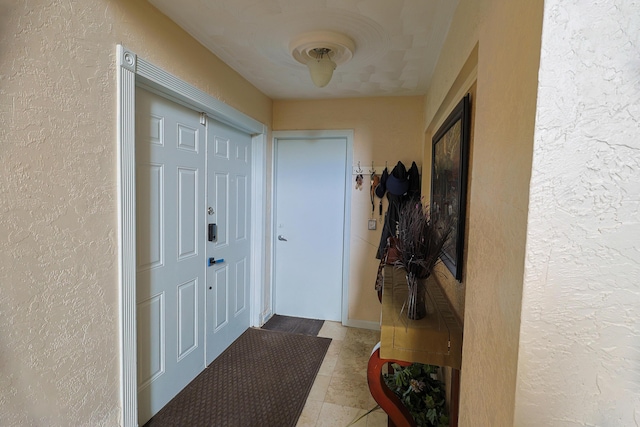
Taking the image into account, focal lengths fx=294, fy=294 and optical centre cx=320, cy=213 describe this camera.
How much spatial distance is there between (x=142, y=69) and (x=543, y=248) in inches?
68.9

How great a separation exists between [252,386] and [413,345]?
139 cm

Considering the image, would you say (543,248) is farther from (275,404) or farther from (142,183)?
(275,404)

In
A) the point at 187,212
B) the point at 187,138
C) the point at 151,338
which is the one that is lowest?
the point at 151,338

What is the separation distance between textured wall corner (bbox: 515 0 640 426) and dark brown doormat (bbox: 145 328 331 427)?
1.68 meters

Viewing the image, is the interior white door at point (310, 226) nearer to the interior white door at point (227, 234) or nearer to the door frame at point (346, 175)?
the door frame at point (346, 175)

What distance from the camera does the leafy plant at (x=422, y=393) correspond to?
1.58m

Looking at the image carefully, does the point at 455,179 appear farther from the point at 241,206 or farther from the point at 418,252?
the point at 241,206

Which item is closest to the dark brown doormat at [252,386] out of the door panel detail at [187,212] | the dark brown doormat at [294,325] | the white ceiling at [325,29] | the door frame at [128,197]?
the dark brown doormat at [294,325]

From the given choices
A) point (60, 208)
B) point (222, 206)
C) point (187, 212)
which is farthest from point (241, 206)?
point (60, 208)

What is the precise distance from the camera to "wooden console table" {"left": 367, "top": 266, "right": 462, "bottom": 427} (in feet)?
3.90

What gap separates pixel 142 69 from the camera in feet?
4.75

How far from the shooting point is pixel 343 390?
6.80 feet

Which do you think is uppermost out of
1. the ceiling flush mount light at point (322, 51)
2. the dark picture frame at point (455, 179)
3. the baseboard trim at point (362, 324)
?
the ceiling flush mount light at point (322, 51)

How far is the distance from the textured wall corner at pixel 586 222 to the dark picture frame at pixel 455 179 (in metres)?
0.75
